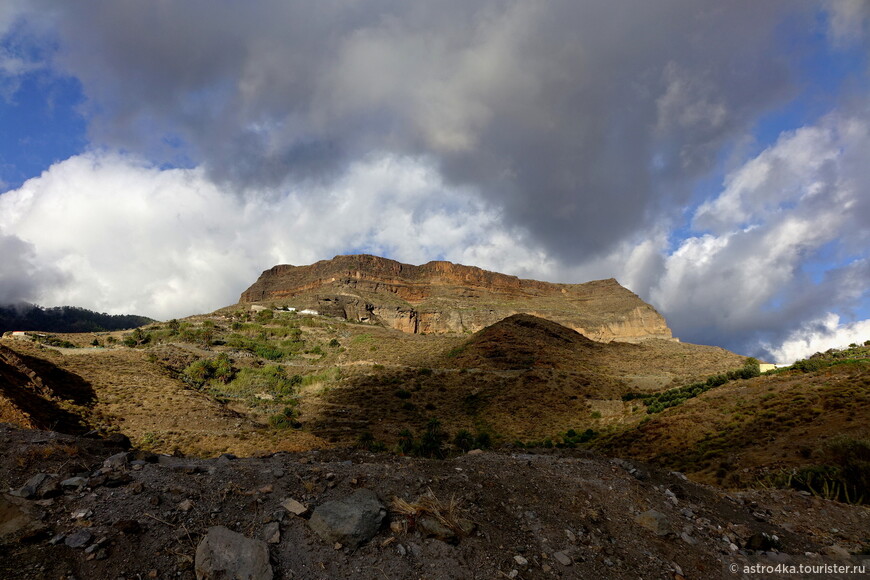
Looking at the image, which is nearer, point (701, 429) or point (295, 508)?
point (295, 508)

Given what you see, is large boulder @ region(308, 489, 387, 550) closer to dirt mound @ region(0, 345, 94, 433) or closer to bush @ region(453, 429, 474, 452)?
dirt mound @ region(0, 345, 94, 433)

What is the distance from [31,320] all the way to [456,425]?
12189 centimetres

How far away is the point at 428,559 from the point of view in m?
4.43

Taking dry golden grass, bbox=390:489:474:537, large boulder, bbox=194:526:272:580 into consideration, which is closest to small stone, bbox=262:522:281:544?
large boulder, bbox=194:526:272:580

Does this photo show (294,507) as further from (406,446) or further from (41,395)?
(41,395)

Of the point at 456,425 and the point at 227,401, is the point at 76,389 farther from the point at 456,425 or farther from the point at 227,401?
the point at 456,425

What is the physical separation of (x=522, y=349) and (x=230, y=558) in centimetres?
4041

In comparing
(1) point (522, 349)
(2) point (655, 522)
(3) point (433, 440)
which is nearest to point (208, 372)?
(3) point (433, 440)

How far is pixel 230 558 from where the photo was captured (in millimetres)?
4039

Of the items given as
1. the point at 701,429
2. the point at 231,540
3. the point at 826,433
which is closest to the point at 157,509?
the point at 231,540

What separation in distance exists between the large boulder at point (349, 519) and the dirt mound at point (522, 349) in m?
33.5

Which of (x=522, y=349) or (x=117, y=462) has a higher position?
(x=522, y=349)

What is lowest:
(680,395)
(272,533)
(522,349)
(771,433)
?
(272,533)

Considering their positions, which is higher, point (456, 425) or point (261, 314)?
point (261, 314)
